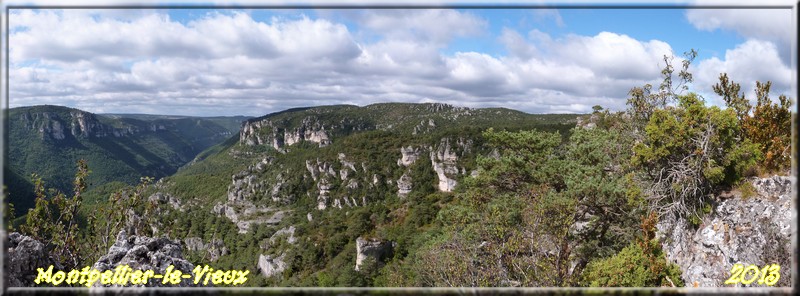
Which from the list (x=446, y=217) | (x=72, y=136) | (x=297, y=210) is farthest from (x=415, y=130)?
(x=72, y=136)

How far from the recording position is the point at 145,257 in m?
6.39

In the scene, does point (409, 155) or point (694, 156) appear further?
point (409, 155)

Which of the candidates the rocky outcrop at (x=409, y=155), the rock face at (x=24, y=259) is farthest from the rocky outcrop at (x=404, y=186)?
the rock face at (x=24, y=259)

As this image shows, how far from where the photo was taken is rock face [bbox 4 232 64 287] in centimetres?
580

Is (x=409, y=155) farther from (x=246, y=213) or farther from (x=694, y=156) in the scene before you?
(x=694, y=156)

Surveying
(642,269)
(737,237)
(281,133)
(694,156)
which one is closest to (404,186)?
(694,156)

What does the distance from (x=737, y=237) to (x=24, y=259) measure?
11840 mm

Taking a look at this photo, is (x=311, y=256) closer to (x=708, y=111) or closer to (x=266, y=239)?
(x=266, y=239)

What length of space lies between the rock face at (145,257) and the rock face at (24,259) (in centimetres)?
94

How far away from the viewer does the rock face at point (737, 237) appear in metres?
6.71

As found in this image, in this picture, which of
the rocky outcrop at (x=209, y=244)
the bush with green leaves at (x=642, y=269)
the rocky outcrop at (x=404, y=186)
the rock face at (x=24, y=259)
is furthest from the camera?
the rocky outcrop at (x=404, y=186)

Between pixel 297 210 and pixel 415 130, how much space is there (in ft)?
178

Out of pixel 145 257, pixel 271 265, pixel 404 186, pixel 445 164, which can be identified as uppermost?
pixel 145 257

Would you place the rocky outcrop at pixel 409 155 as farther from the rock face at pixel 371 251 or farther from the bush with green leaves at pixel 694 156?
the bush with green leaves at pixel 694 156
